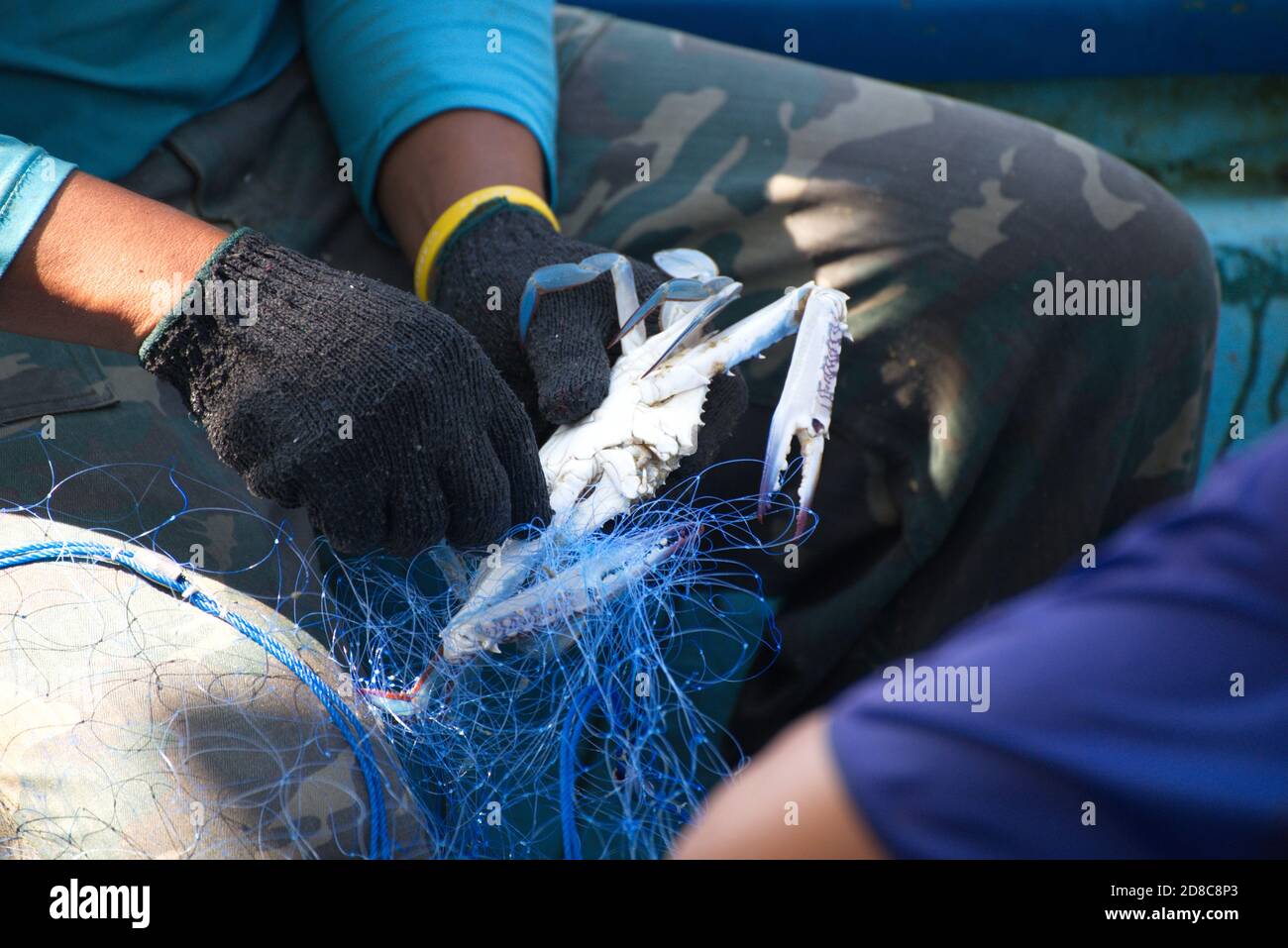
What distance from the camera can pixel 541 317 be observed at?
86cm

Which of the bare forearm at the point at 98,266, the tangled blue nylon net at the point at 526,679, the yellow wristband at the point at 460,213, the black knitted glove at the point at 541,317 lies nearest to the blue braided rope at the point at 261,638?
the tangled blue nylon net at the point at 526,679

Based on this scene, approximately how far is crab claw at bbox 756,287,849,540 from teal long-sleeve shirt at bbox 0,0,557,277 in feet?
1.15

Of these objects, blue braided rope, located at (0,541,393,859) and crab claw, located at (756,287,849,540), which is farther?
crab claw, located at (756,287,849,540)

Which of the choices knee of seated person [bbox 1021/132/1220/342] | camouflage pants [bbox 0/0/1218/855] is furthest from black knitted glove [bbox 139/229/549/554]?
knee of seated person [bbox 1021/132/1220/342]

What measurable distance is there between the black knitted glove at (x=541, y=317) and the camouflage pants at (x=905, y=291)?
0.15m

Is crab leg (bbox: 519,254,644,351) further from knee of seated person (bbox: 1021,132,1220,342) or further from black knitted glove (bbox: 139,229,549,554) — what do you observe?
knee of seated person (bbox: 1021,132,1220,342)

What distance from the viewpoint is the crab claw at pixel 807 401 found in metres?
0.82

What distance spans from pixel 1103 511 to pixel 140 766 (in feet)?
2.92

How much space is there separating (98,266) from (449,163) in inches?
13.9

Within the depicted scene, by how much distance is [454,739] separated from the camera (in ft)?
2.53

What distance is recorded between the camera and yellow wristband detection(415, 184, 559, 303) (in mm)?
962

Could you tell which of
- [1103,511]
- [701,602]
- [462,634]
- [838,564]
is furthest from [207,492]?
[1103,511]

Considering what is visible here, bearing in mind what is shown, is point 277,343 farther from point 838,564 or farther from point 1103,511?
point 1103,511
